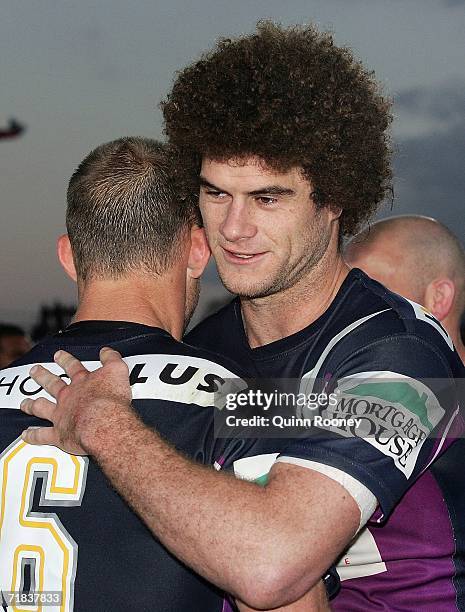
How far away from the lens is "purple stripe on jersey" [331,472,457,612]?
114 inches

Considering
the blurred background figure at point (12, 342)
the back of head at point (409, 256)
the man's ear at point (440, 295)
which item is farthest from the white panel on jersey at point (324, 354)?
the blurred background figure at point (12, 342)

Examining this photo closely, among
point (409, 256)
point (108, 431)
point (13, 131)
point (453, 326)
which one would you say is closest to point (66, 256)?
point (108, 431)

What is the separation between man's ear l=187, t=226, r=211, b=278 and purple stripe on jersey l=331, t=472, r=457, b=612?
1022 mm

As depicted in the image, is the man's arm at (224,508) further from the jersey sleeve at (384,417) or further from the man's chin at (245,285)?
the man's chin at (245,285)

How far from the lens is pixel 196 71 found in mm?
3699

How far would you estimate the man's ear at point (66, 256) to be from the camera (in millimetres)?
3066

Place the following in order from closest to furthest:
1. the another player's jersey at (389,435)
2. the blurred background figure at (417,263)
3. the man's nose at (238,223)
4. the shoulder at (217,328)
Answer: the another player's jersey at (389,435), the man's nose at (238,223), the shoulder at (217,328), the blurred background figure at (417,263)

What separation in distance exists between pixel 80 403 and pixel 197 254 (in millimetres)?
759

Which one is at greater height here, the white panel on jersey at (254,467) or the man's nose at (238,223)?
the man's nose at (238,223)

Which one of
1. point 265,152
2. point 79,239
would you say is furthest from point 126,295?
point 265,152

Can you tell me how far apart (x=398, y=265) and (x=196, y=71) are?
2.31 m

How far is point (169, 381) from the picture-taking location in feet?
8.26

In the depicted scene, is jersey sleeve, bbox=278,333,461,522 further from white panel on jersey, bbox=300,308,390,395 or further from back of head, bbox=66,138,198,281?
back of head, bbox=66,138,198,281
